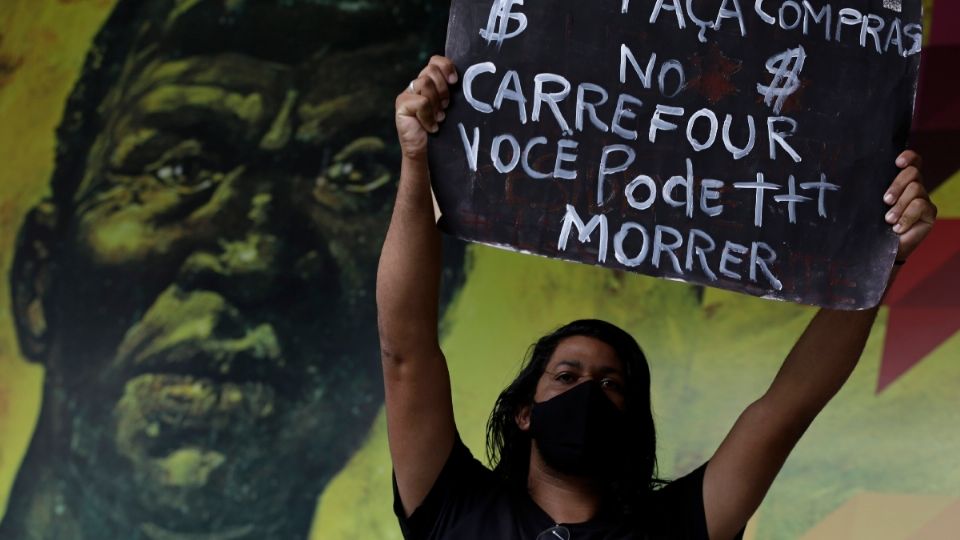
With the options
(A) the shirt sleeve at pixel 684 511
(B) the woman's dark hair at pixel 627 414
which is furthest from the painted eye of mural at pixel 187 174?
(A) the shirt sleeve at pixel 684 511

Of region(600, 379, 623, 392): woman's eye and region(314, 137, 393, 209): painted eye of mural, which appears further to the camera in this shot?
region(314, 137, 393, 209): painted eye of mural

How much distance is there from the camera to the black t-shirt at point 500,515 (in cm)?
255

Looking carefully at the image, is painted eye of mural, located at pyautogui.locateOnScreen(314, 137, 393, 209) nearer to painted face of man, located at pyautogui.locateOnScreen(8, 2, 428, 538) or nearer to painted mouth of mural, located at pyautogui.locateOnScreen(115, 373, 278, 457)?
painted face of man, located at pyautogui.locateOnScreen(8, 2, 428, 538)

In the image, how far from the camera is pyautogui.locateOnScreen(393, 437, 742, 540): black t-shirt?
8.38ft

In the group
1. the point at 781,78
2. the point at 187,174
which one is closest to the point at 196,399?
the point at 187,174

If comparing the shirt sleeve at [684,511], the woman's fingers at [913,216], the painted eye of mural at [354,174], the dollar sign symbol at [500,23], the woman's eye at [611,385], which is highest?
the dollar sign symbol at [500,23]

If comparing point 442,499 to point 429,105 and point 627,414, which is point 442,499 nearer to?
point 627,414

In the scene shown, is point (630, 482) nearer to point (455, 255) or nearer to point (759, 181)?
point (759, 181)

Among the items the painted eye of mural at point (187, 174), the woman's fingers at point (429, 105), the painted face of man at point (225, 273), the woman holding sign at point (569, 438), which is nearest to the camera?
the woman's fingers at point (429, 105)

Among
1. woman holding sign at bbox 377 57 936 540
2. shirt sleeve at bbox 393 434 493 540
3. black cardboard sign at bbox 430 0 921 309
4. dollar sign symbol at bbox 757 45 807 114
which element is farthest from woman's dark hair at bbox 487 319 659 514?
dollar sign symbol at bbox 757 45 807 114

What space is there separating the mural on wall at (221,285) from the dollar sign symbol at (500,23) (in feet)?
5.49

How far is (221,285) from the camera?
4.40 m

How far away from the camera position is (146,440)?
438 cm

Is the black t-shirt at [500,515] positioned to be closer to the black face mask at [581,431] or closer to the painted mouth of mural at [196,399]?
the black face mask at [581,431]
